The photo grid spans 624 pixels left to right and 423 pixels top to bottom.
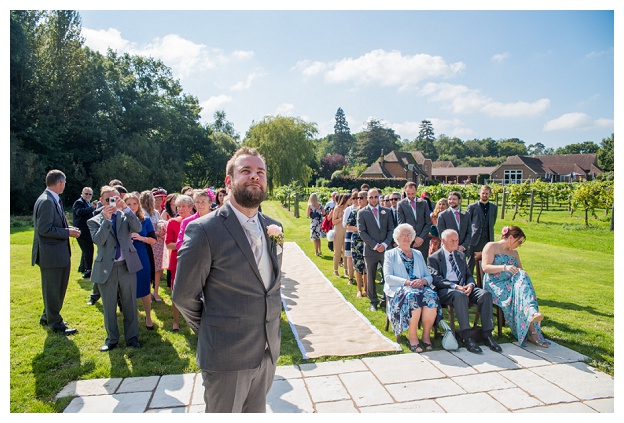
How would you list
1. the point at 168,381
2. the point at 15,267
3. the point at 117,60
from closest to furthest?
the point at 168,381
the point at 15,267
the point at 117,60

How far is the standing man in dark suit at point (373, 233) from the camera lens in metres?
7.13

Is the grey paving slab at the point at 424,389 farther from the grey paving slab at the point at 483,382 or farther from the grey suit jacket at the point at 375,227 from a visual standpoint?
the grey suit jacket at the point at 375,227

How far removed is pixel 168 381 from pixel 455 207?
5.59 meters

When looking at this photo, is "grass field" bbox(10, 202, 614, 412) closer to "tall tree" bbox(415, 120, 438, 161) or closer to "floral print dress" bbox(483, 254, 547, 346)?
"floral print dress" bbox(483, 254, 547, 346)

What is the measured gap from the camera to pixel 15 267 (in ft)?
32.7

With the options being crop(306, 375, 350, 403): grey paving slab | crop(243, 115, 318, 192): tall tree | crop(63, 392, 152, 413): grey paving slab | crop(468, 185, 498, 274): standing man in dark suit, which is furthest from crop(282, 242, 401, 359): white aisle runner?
crop(243, 115, 318, 192): tall tree

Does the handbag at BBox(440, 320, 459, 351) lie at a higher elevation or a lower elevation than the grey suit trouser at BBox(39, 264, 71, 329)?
lower

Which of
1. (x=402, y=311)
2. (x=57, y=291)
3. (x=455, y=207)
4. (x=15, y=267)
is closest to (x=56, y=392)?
(x=57, y=291)

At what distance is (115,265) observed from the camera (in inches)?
199

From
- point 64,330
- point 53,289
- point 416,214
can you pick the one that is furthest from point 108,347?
point 416,214

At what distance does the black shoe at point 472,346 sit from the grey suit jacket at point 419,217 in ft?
9.52

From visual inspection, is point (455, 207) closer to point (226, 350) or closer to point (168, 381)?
point (168, 381)

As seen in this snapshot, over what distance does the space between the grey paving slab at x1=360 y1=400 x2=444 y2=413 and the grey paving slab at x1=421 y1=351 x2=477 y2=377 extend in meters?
0.75

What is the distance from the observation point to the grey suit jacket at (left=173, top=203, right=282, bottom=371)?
2385 mm
